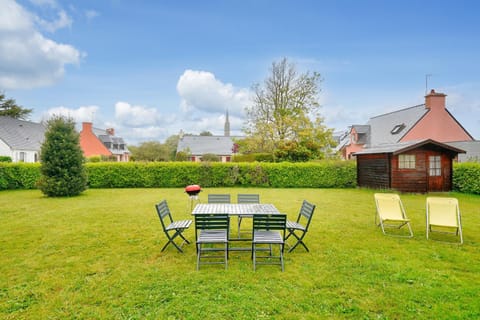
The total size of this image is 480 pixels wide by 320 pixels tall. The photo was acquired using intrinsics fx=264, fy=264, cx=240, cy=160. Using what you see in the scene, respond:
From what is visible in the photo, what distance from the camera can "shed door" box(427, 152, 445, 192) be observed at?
14.4 metres

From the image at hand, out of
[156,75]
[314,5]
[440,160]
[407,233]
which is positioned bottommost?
[407,233]

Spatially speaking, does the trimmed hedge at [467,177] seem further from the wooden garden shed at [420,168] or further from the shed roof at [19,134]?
the shed roof at [19,134]

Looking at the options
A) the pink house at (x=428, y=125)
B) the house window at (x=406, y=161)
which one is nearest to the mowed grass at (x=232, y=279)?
the house window at (x=406, y=161)

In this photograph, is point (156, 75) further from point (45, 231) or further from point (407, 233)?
point (407, 233)

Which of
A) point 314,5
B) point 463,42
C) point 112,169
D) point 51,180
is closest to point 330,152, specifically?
point 463,42

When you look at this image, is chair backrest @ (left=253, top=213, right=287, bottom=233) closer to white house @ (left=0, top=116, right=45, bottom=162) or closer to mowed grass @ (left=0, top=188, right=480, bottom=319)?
mowed grass @ (left=0, top=188, right=480, bottom=319)

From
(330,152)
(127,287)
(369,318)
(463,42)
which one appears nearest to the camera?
(369,318)

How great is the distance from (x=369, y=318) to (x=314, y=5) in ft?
40.5

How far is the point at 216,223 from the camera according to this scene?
15.2 ft

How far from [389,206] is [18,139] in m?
36.3

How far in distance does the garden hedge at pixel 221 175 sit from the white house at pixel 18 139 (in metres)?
15.2

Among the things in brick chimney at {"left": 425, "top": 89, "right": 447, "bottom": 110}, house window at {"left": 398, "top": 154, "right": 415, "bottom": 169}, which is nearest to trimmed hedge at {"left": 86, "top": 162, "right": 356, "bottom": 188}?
house window at {"left": 398, "top": 154, "right": 415, "bottom": 169}

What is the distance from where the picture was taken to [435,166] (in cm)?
1453

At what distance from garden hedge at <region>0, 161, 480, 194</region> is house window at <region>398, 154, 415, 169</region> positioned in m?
3.26
